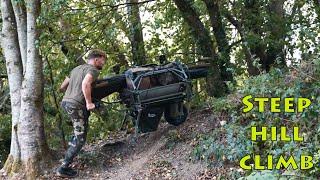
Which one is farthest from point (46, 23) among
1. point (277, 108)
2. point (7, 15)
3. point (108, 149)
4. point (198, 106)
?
point (277, 108)

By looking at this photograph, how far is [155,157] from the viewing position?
7.34 metres

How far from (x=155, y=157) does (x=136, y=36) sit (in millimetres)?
5398

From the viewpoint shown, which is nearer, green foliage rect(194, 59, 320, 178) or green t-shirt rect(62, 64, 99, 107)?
green foliage rect(194, 59, 320, 178)

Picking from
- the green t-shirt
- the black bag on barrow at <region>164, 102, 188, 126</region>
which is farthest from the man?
the black bag on barrow at <region>164, 102, 188, 126</region>

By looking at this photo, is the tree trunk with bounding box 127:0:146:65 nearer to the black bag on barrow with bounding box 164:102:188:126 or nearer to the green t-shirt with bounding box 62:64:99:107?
the black bag on barrow with bounding box 164:102:188:126

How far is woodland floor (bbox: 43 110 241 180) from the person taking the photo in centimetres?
667

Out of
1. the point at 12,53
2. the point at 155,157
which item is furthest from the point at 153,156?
the point at 12,53

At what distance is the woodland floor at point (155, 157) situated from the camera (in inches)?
263

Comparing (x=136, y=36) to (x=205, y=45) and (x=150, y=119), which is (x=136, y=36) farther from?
(x=150, y=119)

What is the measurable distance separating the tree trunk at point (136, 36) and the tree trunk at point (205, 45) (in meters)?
1.38

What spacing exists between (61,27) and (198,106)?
127 inches

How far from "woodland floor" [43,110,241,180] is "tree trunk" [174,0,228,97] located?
4.23 feet

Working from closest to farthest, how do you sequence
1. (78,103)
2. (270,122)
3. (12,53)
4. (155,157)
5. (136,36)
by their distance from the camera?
(270,122) < (78,103) < (155,157) < (12,53) < (136,36)

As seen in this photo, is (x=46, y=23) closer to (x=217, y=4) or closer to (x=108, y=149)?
(x=108, y=149)
